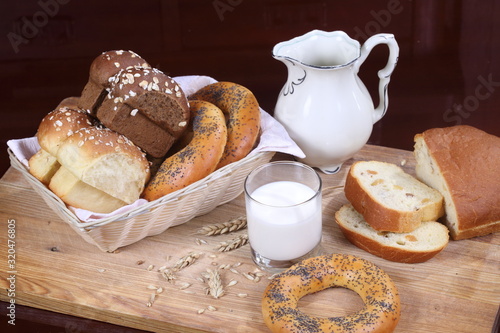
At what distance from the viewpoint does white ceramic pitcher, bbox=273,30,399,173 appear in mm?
2629

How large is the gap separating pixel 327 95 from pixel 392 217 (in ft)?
1.65

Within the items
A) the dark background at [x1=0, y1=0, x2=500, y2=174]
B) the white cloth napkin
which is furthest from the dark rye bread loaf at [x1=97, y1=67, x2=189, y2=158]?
the dark background at [x1=0, y1=0, x2=500, y2=174]

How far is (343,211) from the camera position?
254 cm

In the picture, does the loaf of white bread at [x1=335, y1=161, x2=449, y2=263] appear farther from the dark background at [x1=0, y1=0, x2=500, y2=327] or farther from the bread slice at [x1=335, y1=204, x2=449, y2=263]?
the dark background at [x1=0, y1=0, x2=500, y2=327]

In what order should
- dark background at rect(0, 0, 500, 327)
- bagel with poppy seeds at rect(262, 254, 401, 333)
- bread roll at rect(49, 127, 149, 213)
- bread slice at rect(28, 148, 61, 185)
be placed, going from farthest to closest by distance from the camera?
1. dark background at rect(0, 0, 500, 327)
2. bread slice at rect(28, 148, 61, 185)
3. bread roll at rect(49, 127, 149, 213)
4. bagel with poppy seeds at rect(262, 254, 401, 333)

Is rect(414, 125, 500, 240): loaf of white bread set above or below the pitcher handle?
below

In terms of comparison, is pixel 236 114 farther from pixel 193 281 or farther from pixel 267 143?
pixel 193 281

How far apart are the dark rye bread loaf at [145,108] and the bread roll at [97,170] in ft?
0.31

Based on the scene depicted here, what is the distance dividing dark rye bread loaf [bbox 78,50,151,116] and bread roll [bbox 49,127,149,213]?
0.17m

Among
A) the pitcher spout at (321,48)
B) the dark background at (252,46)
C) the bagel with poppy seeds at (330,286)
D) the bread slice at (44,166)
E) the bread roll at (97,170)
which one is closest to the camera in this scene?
the bagel with poppy seeds at (330,286)

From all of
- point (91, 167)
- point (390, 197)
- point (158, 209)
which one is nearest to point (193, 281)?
point (158, 209)

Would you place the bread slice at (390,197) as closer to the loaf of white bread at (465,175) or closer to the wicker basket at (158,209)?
the loaf of white bread at (465,175)

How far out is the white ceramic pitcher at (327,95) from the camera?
2629mm

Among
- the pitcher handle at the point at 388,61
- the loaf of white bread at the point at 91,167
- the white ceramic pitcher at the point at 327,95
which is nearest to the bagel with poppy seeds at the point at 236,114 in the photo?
the white ceramic pitcher at the point at 327,95
